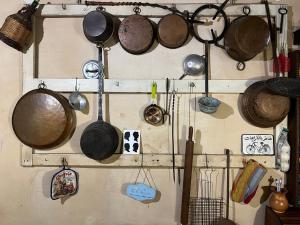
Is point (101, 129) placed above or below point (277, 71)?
below

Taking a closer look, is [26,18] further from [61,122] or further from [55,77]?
[61,122]

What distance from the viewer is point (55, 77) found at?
1670mm

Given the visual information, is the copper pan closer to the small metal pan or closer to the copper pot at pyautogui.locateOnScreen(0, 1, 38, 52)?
the copper pot at pyautogui.locateOnScreen(0, 1, 38, 52)

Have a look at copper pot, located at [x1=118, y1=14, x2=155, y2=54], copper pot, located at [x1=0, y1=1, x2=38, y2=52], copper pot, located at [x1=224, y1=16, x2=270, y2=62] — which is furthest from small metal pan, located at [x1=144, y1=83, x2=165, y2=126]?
copper pot, located at [x1=0, y1=1, x2=38, y2=52]

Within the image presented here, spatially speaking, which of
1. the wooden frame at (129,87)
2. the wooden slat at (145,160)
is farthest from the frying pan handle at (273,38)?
the wooden slat at (145,160)

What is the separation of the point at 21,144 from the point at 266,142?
1.30 metres

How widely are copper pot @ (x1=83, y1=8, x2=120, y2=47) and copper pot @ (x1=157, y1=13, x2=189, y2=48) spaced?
0.82ft

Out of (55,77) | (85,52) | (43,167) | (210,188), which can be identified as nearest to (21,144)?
(43,167)

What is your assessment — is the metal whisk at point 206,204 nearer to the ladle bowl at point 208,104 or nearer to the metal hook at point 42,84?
the ladle bowl at point 208,104

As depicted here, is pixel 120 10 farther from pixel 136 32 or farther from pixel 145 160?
pixel 145 160

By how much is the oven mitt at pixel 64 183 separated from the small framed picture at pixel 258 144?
36.3 inches

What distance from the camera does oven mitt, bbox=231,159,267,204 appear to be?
A: 5.20 ft

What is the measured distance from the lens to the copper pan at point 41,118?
1.61m

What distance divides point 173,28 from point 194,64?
0.21 metres
